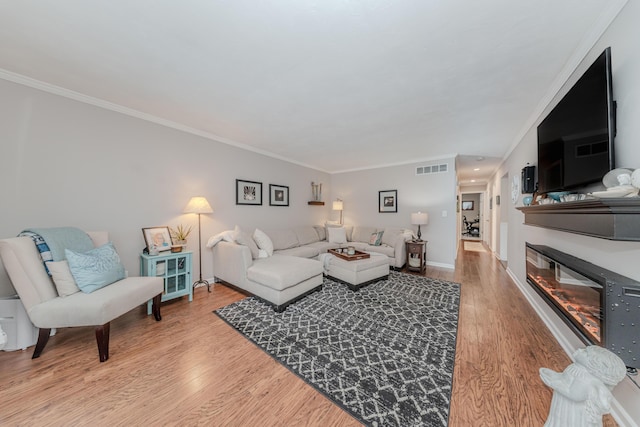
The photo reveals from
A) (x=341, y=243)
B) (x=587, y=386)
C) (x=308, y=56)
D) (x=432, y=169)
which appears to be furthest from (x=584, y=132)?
(x=341, y=243)

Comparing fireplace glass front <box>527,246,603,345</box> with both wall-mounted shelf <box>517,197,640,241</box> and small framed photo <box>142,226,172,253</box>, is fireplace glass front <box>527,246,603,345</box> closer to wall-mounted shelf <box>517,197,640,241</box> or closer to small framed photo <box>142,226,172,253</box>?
wall-mounted shelf <box>517,197,640,241</box>

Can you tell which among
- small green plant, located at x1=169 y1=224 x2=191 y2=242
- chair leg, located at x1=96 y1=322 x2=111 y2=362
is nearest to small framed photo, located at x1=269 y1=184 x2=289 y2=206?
small green plant, located at x1=169 y1=224 x2=191 y2=242

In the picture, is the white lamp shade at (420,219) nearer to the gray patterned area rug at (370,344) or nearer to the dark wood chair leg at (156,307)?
the gray patterned area rug at (370,344)

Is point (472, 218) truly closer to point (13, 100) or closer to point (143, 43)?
point (143, 43)

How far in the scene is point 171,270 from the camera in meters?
2.73

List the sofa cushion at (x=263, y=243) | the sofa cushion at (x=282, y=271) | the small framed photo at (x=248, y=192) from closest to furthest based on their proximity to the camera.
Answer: the sofa cushion at (x=282, y=271)
the sofa cushion at (x=263, y=243)
the small framed photo at (x=248, y=192)

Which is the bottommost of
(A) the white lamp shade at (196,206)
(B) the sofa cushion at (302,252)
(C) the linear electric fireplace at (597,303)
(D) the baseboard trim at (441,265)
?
(D) the baseboard trim at (441,265)

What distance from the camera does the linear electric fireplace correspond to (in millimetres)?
1062

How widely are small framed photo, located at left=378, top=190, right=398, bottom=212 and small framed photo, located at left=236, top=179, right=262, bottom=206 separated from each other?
292cm

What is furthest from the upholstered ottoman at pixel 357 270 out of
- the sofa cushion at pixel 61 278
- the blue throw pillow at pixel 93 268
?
the sofa cushion at pixel 61 278

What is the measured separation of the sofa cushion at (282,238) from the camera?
13.5 ft

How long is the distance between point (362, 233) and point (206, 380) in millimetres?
4068

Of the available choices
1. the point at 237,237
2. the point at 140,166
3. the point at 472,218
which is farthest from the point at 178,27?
the point at 472,218

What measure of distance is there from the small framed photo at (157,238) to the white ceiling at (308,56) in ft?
4.88
